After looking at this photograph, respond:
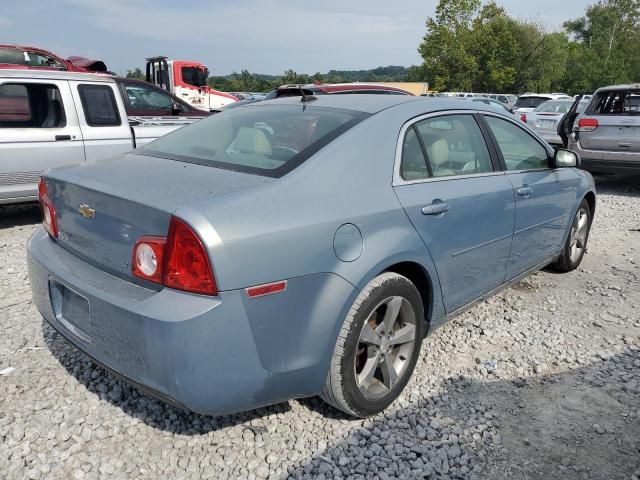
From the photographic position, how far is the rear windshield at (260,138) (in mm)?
2529

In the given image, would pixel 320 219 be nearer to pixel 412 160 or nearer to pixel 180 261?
pixel 180 261

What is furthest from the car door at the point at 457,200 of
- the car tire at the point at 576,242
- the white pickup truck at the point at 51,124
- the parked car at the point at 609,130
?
the parked car at the point at 609,130

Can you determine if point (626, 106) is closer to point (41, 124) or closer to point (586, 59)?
point (41, 124)

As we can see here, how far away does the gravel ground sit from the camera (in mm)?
2367

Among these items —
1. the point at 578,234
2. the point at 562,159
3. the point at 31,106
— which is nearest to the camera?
the point at 562,159

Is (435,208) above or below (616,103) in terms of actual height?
below

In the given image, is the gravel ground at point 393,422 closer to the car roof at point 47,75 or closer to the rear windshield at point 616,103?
the car roof at point 47,75

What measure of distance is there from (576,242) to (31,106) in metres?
5.87

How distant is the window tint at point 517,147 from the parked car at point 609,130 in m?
4.64

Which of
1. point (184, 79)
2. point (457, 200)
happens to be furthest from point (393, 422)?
point (184, 79)

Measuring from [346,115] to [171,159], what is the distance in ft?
3.07

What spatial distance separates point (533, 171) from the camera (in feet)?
12.8

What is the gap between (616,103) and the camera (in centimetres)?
845

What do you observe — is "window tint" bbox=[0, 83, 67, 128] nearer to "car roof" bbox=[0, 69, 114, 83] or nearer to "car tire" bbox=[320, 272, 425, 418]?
"car roof" bbox=[0, 69, 114, 83]
